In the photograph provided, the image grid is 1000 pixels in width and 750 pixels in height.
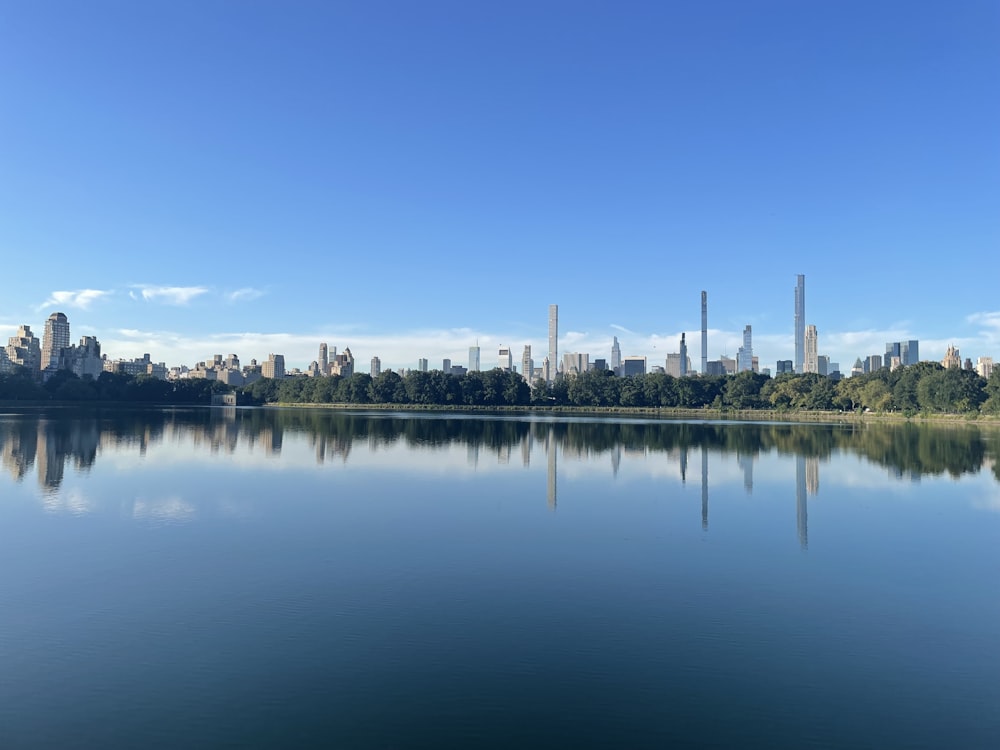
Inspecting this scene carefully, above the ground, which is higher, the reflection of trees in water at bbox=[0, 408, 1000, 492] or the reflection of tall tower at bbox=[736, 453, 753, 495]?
the reflection of trees in water at bbox=[0, 408, 1000, 492]

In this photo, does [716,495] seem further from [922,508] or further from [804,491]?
[922,508]

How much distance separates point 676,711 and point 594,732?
1.24 meters

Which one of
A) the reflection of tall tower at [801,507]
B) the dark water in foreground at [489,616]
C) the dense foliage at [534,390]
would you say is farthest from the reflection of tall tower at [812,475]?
the dense foliage at [534,390]

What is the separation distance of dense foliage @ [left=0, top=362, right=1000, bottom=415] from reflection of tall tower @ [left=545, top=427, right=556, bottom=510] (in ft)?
253

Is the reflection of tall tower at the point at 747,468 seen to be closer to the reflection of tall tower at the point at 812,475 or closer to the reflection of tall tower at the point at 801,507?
the reflection of tall tower at the point at 801,507

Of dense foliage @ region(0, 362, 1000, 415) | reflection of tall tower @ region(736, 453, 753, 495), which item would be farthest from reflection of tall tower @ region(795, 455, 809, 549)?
dense foliage @ region(0, 362, 1000, 415)

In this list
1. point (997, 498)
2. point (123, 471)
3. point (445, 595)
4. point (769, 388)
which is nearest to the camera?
point (445, 595)

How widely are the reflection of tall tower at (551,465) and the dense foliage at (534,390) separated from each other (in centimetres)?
7725

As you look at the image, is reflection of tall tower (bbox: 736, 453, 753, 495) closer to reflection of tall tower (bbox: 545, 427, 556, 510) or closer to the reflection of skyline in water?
the reflection of skyline in water

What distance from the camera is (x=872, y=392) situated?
11419 cm

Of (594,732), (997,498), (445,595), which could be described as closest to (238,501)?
(445,595)

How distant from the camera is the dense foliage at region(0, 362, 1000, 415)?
12300cm

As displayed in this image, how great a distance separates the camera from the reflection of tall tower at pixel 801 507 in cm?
2072

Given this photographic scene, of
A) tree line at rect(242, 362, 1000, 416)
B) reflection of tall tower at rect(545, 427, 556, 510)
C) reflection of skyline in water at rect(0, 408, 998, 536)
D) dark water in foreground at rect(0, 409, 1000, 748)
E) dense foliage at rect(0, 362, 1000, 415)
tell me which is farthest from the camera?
dense foliage at rect(0, 362, 1000, 415)
